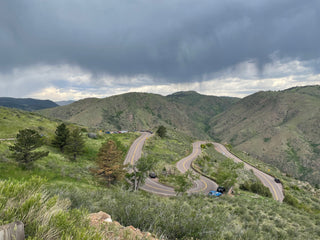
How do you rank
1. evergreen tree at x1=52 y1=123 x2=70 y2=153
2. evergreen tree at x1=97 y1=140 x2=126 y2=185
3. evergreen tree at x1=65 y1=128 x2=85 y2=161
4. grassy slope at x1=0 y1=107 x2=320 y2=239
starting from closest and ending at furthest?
grassy slope at x1=0 y1=107 x2=320 y2=239 → evergreen tree at x1=97 y1=140 x2=126 y2=185 → evergreen tree at x1=65 y1=128 x2=85 y2=161 → evergreen tree at x1=52 y1=123 x2=70 y2=153

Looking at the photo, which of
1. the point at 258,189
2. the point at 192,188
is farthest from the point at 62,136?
the point at 258,189

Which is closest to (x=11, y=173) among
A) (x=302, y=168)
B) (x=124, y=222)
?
(x=124, y=222)

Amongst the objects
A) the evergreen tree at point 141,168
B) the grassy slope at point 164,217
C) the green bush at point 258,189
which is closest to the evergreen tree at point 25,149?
the grassy slope at point 164,217

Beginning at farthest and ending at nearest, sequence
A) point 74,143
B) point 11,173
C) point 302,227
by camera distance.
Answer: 1. point 74,143
2. point 11,173
3. point 302,227

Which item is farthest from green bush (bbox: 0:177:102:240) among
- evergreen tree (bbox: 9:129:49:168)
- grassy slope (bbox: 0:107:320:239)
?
evergreen tree (bbox: 9:129:49:168)

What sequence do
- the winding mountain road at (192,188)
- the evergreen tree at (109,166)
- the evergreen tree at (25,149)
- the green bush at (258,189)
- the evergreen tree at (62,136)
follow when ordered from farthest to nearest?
the evergreen tree at (62,136) → the green bush at (258,189) → the winding mountain road at (192,188) → the evergreen tree at (109,166) → the evergreen tree at (25,149)

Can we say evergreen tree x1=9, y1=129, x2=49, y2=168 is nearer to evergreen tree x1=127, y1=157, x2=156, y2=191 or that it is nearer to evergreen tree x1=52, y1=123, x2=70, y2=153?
evergreen tree x1=52, y1=123, x2=70, y2=153

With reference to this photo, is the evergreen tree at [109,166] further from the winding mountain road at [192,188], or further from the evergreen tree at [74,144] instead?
the evergreen tree at [74,144]

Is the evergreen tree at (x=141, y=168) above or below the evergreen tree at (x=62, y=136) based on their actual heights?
below

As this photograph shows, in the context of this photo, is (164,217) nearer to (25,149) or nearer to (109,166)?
(25,149)

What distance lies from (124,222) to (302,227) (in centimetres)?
1606

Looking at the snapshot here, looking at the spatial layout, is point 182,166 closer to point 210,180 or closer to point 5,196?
point 210,180

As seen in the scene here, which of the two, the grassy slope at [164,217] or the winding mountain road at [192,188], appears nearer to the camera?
the grassy slope at [164,217]

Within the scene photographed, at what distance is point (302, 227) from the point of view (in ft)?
43.7
